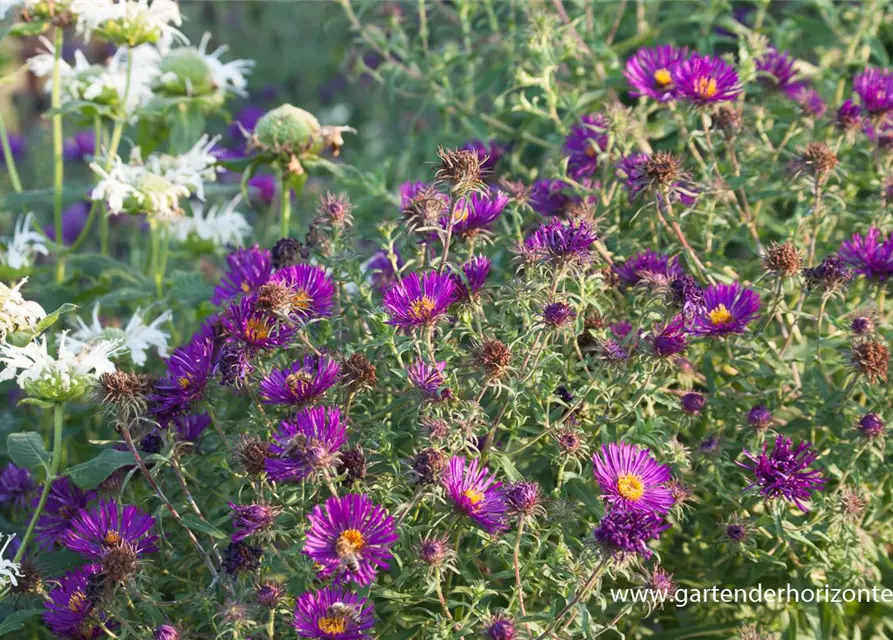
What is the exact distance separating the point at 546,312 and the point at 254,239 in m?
1.09

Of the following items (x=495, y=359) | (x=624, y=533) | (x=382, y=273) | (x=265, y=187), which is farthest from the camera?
(x=265, y=187)

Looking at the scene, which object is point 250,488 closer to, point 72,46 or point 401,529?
point 401,529

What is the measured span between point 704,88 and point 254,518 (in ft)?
2.53

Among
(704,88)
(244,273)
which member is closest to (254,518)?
(244,273)

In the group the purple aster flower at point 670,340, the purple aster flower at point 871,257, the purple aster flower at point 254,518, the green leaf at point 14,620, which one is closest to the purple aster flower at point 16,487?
the green leaf at point 14,620

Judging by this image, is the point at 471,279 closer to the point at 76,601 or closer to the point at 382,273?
the point at 382,273

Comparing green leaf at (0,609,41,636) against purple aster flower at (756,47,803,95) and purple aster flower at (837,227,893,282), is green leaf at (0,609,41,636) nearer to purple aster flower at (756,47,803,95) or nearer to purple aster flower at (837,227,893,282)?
purple aster flower at (837,227,893,282)

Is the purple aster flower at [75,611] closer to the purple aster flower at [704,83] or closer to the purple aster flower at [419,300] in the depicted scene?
the purple aster flower at [419,300]

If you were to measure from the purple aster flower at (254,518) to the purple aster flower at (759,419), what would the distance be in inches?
21.3

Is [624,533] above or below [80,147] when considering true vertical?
below

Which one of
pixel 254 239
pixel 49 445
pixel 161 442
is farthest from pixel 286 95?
pixel 161 442

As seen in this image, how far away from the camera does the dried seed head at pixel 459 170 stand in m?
1.00

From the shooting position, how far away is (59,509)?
48.8 inches

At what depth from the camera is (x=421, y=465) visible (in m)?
0.92
